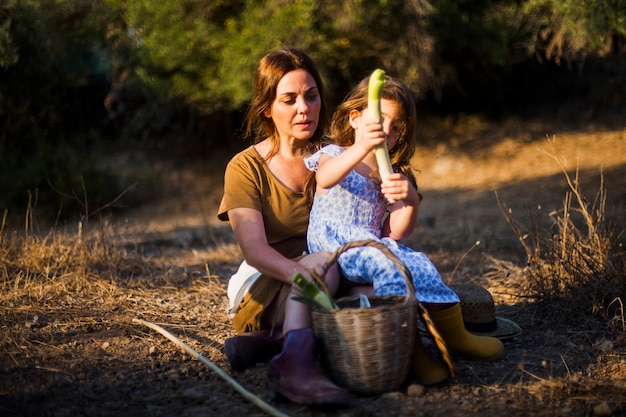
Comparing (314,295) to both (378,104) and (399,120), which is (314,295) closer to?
(378,104)

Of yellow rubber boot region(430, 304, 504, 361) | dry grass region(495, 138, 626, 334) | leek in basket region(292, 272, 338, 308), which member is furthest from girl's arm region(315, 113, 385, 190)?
dry grass region(495, 138, 626, 334)

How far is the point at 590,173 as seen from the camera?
319 inches

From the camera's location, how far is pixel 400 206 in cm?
288

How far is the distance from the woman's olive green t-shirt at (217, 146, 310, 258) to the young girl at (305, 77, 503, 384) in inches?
6.3

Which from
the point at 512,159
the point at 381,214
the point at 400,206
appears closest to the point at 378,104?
the point at 400,206

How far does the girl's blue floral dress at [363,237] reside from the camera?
2.72 m

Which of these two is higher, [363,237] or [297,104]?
[297,104]

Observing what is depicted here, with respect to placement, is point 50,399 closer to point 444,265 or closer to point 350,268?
point 350,268

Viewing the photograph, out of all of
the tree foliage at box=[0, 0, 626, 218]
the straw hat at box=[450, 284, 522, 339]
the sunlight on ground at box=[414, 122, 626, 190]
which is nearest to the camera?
the straw hat at box=[450, 284, 522, 339]

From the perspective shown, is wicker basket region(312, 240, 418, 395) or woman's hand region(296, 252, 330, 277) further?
woman's hand region(296, 252, 330, 277)

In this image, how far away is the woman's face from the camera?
303 cm

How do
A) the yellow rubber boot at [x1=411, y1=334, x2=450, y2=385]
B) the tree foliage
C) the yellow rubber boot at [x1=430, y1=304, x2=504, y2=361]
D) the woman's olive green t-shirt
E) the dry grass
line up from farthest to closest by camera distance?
the tree foliage → the dry grass → the woman's olive green t-shirt → the yellow rubber boot at [x1=430, y1=304, x2=504, y2=361] → the yellow rubber boot at [x1=411, y1=334, x2=450, y2=385]

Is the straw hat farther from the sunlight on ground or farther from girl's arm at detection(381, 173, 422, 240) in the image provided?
the sunlight on ground

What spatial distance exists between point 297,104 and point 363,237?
2.12 ft
